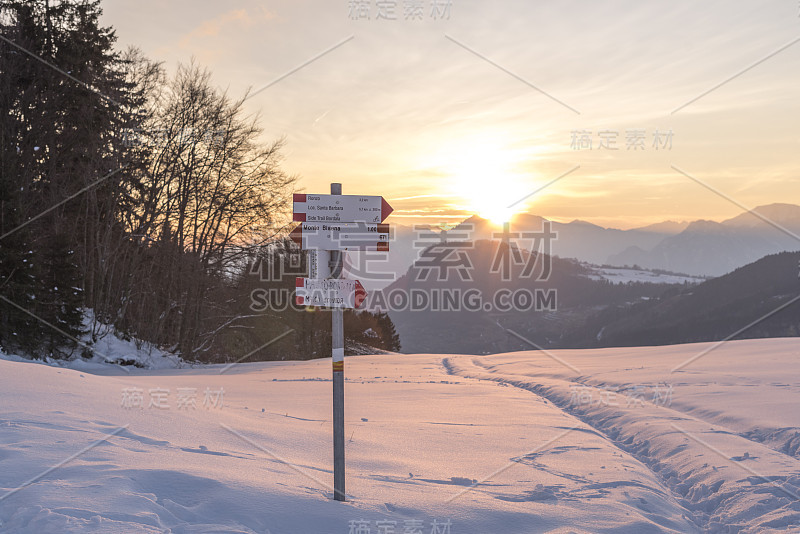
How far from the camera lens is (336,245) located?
4.88 meters

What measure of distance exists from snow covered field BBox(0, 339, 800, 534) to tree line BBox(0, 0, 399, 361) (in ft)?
43.5

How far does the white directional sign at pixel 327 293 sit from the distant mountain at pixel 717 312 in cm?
14754

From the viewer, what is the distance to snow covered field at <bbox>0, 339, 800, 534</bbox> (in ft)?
13.5

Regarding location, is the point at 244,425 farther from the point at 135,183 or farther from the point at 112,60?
the point at 112,60

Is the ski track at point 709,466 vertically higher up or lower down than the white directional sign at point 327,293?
lower down

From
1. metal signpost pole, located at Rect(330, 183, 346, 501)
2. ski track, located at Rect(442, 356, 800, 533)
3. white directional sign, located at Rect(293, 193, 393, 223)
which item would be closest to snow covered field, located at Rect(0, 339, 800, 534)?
ski track, located at Rect(442, 356, 800, 533)

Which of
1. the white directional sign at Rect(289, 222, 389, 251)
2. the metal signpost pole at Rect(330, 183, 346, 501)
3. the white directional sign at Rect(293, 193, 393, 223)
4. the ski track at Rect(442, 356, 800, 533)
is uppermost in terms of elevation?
the white directional sign at Rect(293, 193, 393, 223)

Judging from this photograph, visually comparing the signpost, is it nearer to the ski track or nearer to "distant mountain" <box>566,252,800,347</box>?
the ski track

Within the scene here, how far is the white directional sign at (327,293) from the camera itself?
483cm

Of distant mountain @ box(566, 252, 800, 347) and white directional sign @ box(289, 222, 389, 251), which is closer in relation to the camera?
white directional sign @ box(289, 222, 389, 251)

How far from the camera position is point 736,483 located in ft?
19.5

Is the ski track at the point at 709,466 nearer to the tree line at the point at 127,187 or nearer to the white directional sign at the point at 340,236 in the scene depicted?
the white directional sign at the point at 340,236

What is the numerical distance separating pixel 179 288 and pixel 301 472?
21.6 metres

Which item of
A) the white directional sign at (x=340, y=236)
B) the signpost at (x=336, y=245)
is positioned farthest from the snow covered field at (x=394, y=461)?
the white directional sign at (x=340, y=236)
